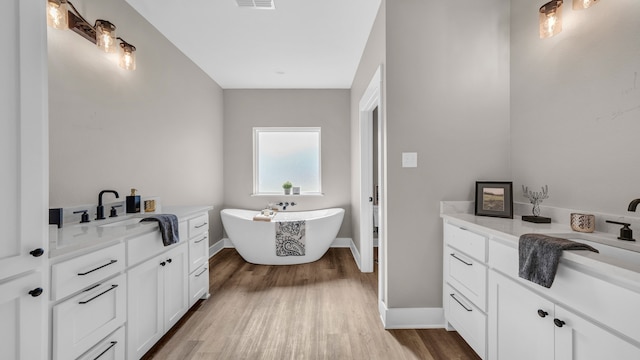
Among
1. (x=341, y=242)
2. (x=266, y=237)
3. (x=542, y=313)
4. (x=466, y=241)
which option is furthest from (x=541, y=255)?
(x=341, y=242)

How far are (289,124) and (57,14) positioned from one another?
2988 millimetres

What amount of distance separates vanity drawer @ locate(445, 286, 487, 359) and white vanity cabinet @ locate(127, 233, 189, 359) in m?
2.00

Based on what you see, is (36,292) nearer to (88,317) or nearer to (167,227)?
(88,317)

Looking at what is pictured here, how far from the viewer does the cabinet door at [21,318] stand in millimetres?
836

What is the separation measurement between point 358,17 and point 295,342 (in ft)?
8.92

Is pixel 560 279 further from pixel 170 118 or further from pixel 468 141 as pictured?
pixel 170 118

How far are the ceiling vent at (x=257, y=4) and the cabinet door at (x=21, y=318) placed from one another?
2.22 metres

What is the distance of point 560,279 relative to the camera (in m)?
1.05

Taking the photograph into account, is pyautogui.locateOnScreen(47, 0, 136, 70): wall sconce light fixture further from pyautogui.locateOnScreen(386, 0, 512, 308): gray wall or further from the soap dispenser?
pyautogui.locateOnScreen(386, 0, 512, 308): gray wall

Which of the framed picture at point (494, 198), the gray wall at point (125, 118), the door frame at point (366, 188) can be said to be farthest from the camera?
the door frame at point (366, 188)

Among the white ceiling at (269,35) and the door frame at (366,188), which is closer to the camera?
the white ceiling at (269,35)

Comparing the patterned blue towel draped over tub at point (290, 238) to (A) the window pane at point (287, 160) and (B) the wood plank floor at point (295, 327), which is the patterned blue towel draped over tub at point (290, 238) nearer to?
(B) the wood plank floor at point (295, 327)

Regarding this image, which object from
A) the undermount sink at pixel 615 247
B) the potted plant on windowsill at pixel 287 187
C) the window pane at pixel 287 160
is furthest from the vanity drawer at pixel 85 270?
the window pane at pixel 287 160

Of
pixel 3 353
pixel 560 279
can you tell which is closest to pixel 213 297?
pixel 3 353
